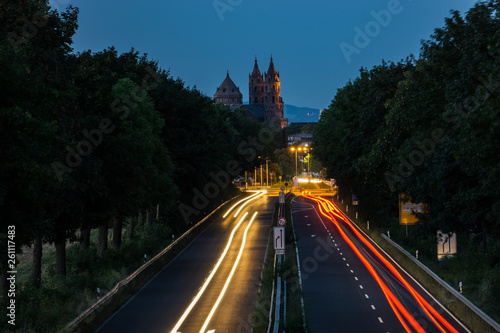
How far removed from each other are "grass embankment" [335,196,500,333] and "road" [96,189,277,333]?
8.70 m

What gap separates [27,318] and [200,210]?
176ft

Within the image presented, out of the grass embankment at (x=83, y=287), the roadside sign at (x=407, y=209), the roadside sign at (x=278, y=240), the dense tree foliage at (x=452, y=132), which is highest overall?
the dense tree foliage at (x=452, y=132)

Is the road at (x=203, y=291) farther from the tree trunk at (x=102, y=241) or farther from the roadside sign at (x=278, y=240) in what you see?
the tree trunk at (x=102, y=241)

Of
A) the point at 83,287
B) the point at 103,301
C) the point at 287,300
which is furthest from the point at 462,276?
the point at 83,287

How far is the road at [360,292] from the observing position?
25828 millimetres

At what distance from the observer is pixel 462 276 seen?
1404 inches

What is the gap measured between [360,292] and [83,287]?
13934 mm

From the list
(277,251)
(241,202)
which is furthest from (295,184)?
(277,251)

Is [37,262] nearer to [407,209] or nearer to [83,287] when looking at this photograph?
[83,287]

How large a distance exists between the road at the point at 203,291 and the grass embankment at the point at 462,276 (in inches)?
343

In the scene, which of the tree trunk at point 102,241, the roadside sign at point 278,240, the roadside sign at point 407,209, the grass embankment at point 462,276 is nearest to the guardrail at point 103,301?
the roadside sign at point 278,240

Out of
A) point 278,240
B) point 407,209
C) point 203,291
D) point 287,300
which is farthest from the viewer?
point 407,209

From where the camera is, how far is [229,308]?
2836 cm

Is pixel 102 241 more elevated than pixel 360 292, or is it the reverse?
pixel 102 241
